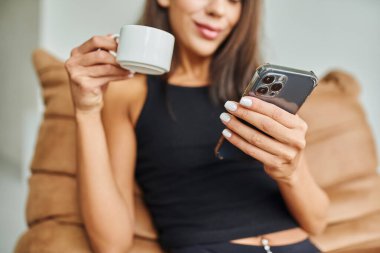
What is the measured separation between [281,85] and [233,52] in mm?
473

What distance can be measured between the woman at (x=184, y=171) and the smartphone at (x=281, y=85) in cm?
16

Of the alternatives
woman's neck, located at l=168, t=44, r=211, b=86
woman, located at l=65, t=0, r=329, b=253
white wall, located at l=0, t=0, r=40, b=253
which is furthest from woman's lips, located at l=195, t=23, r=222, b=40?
white wall, located at l=0, t=0, r=40, b=253

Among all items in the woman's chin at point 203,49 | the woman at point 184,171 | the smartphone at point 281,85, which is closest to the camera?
the smartphone at point 281,85

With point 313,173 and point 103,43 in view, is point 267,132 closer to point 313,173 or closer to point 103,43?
point 103,43

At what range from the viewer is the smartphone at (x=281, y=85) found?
1.99 ft

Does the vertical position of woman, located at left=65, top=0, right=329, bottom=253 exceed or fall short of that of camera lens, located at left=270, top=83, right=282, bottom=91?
it falls short

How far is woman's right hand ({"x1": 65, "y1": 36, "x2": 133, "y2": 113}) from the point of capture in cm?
71

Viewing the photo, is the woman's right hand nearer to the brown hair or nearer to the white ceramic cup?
the white ceramic cup

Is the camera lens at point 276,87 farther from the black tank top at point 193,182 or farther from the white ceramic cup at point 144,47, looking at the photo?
the black tank top at point 193,182

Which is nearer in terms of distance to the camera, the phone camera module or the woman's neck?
the phone camera module

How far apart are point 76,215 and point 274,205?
0.46 meters

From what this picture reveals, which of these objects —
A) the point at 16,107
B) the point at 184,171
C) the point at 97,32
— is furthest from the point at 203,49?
the point at 16,107

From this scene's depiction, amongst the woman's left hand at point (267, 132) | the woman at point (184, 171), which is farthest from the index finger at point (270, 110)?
the woman at point (184, 171)

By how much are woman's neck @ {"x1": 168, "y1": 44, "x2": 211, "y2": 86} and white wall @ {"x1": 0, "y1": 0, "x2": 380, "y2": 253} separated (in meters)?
0.54
